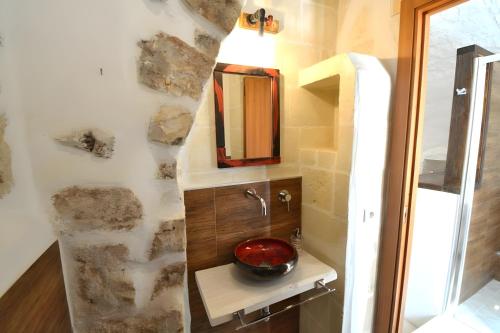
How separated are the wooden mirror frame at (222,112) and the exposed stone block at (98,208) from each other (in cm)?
56

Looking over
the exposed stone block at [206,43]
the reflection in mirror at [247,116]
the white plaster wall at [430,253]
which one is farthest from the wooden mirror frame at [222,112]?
the white plaster wall at [430,253]

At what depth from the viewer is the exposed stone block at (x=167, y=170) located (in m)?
0.65

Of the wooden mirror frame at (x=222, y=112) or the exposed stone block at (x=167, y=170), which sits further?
the wooden mirror frame at (x=222, y=112)

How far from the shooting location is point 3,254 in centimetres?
39

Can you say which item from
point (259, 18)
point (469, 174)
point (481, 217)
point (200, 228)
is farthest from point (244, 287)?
point (481, 217)

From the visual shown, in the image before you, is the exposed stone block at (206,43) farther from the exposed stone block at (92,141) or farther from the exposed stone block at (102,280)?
the exposed stone block at (102,280)

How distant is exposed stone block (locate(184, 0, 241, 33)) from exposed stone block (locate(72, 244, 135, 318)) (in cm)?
73

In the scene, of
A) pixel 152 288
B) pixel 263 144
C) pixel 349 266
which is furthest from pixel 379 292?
pixel 152 288

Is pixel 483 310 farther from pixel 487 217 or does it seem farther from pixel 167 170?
pixel 167 170

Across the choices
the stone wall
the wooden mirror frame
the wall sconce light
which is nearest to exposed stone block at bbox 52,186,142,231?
the stone wall

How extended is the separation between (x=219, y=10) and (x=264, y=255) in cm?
114

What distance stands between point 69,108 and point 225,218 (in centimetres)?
83

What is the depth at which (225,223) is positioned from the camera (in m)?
1.17

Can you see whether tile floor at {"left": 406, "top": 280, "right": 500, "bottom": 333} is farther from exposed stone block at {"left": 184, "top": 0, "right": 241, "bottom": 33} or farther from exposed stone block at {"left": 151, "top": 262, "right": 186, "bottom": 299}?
exposed stone block at {"left": 184, "top": 0, "right": 241, "bottom": 33}
